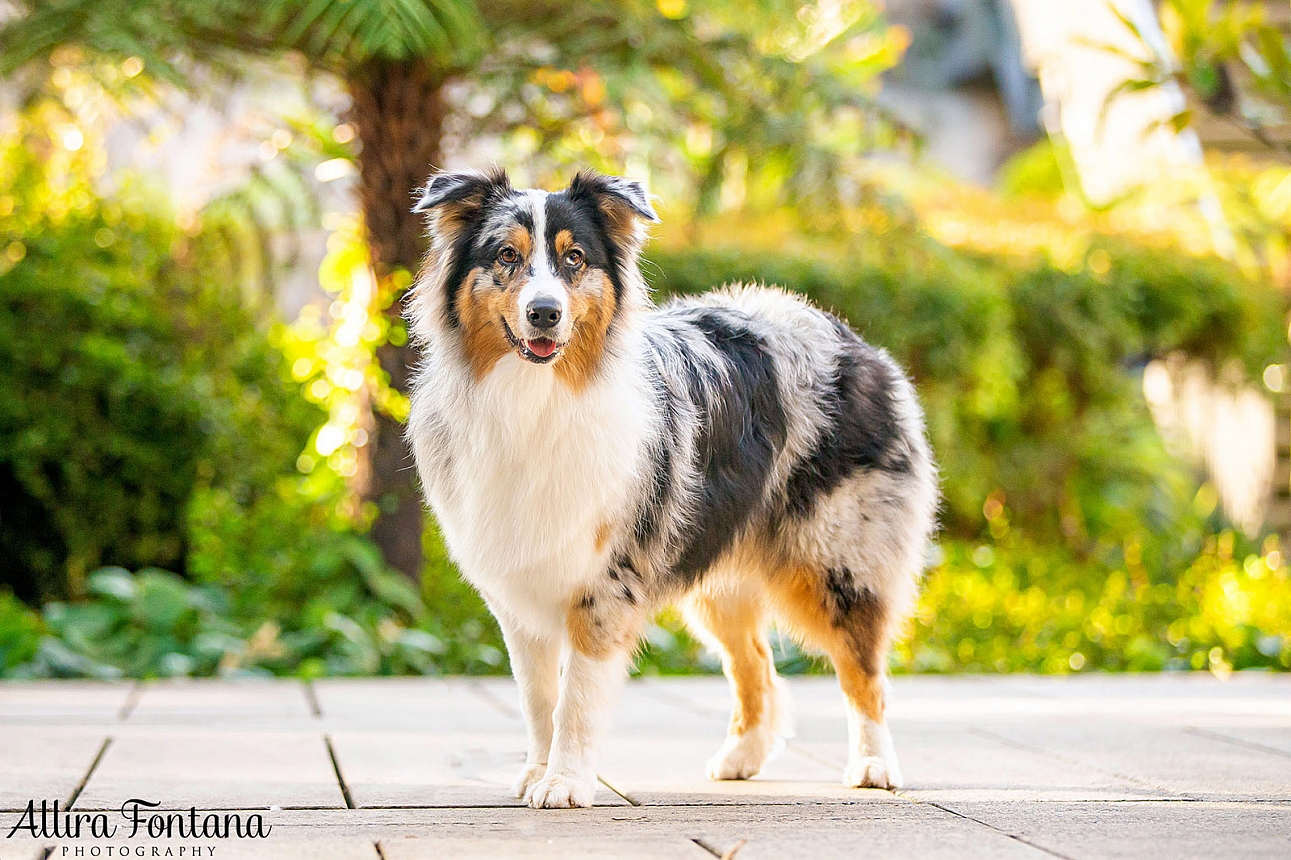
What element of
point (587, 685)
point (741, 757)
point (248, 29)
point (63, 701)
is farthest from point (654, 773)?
point (248, 29)

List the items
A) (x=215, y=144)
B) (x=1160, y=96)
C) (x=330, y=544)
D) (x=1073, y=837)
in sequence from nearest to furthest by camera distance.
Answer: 1. (x=1073, y=837)
2. (x=330, y=544)
3. (x=1160, y=96)
4. (x=215, y=144)

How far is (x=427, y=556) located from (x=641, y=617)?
412 centimetres

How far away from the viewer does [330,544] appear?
6.62 meters

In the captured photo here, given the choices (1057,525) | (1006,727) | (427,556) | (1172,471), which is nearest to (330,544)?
(427,556)

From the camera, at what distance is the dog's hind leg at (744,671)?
394 centimetres

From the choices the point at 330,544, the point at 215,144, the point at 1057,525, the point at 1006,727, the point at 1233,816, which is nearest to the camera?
the point at 1233,816

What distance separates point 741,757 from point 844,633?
0.50 m

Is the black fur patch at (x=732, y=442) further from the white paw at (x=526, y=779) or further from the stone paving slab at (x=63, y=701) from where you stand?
the stone paving slab at (x=63, y=701)

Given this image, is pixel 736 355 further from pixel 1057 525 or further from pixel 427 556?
pixel 1057 525

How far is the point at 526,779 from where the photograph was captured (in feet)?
11.6

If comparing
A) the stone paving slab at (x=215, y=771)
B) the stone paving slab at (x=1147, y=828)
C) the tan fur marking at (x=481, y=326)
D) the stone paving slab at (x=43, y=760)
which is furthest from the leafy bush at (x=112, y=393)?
the stone paving slab at (x=1147, y=828)

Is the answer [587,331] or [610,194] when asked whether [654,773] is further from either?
[610,194]

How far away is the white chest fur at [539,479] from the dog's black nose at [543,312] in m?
0.22

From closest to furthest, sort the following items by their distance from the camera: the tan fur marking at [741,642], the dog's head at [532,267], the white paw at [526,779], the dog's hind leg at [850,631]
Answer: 1. the dog's head at [532,267]
2. the white paw at [526,779]
3. the dog's hind leg at [850,631]
4. the tan fur marking at [741,642]
